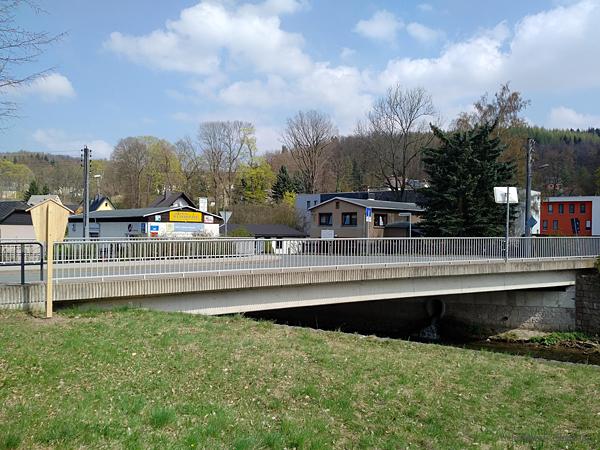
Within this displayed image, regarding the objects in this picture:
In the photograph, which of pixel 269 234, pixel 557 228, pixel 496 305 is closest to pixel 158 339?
pixel 496 305

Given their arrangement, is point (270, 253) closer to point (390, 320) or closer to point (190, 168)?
point (390, 320)

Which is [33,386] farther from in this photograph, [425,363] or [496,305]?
[496,305]

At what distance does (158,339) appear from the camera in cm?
934

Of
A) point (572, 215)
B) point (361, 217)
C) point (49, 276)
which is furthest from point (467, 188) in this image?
point (572, 215)

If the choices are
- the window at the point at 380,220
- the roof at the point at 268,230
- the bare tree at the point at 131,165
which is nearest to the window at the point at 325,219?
the roof at the point at 268,230

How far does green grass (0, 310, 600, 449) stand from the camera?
5637 mm

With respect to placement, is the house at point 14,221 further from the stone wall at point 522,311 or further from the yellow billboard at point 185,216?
the stone wall at point 522,311

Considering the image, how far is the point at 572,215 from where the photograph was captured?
7294cm

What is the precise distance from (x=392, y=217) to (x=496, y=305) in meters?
22.6

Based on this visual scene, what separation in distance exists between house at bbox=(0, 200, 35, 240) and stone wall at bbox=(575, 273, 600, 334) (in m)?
38.9

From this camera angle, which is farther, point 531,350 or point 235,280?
point 531,350

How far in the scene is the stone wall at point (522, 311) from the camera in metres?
22.4

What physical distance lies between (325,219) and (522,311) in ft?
95.3

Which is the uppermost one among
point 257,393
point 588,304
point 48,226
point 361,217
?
point 361,217
